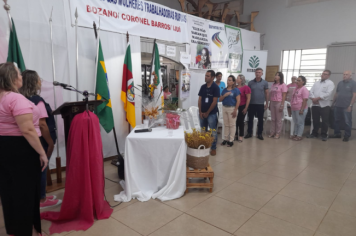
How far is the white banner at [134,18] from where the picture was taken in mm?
3736

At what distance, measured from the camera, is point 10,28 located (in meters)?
2.80

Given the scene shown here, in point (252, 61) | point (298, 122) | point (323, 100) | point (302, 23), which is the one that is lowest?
point (298, 122)

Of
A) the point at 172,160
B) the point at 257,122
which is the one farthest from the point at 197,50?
the point at 172,160

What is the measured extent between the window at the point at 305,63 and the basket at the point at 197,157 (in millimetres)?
6478

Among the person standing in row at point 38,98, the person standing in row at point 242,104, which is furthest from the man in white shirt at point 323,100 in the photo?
the person standing in row at point 38,98

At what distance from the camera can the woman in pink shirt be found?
66.7 inches

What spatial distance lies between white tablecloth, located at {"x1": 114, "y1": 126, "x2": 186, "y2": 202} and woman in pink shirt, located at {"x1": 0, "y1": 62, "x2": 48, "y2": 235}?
38.8 inches

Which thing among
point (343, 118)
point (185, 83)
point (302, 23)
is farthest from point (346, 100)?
point (185, 83)

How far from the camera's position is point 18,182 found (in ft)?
5.96

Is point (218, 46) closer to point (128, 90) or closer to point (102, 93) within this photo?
point (128, 90)

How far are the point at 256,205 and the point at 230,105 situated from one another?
2548 millimetres

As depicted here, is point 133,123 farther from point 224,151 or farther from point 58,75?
point 224,151

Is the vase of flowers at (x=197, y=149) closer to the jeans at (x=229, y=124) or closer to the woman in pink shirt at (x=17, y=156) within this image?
the woman in pink shirt at (x=17, y=156)

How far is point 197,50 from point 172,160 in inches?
151
